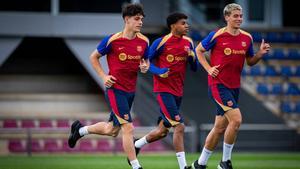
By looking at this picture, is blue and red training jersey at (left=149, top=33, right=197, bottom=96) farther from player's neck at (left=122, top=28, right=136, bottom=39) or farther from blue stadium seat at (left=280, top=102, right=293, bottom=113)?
blue stadium seat at (left=280, top=102, right=293, bottom=113)

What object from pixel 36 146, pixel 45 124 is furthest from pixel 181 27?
pixel 45 124

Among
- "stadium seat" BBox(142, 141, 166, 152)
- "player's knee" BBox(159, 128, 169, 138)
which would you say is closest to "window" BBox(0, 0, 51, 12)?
"stadium seat" BBox(142, 141, 166, 152)

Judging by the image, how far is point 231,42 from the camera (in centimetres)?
1250

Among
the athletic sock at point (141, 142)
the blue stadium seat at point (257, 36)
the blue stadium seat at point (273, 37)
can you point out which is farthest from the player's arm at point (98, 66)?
the blue stadium seat at point (273, 37)

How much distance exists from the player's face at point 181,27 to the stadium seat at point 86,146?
1015 cm

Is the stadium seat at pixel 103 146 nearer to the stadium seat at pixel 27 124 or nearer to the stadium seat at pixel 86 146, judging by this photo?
the stadium seat at pixel 86 146

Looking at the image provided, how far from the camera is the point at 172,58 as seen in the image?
12953 mm

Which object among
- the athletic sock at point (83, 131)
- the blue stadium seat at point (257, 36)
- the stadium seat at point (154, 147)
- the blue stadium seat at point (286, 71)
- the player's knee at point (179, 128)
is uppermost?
the player's knee at point (179, 128)

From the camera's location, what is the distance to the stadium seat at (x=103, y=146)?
74.1 feet

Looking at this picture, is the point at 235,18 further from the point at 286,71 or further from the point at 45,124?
the point at 286,71

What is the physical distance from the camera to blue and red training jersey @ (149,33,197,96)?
12.9 meters

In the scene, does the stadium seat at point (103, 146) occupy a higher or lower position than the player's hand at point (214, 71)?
lower

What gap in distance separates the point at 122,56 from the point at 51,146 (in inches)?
423

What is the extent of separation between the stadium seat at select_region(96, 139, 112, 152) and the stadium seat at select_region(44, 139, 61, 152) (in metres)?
1.07
